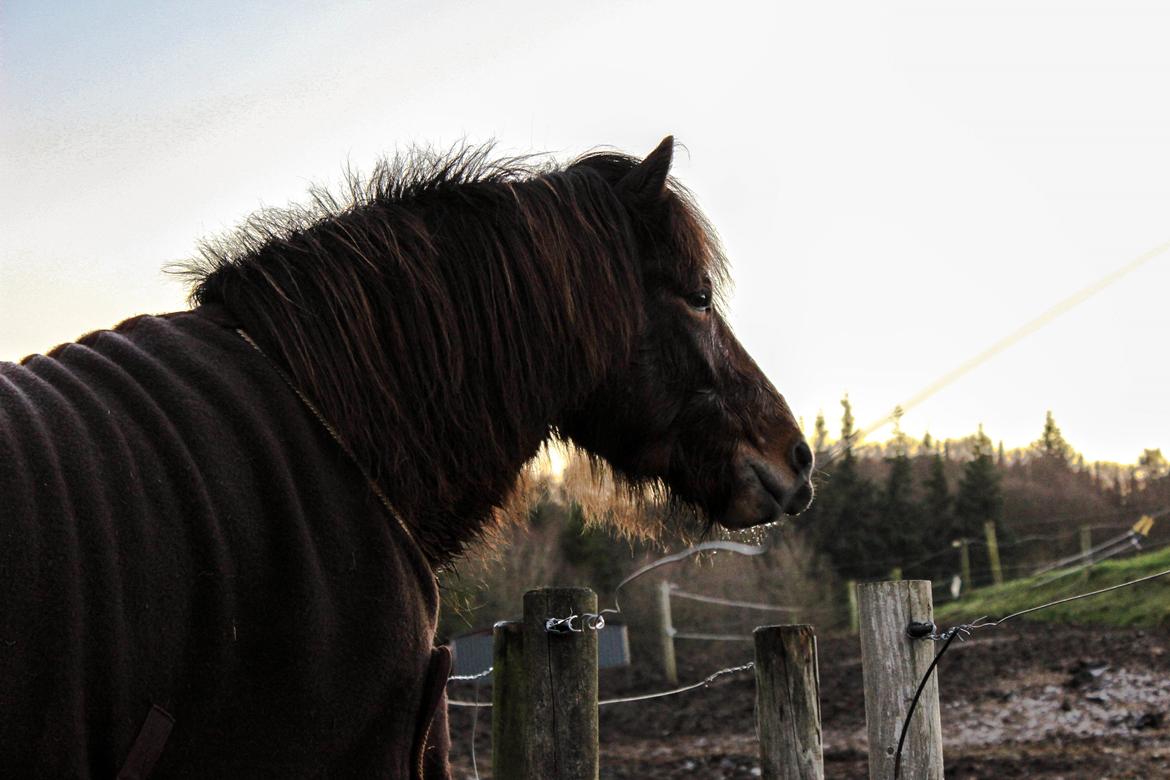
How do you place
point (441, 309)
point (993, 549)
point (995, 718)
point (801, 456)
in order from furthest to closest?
1. point (993, 549)
2. point (995, 718)
3. point (801, 456)
4. point (441, 309)

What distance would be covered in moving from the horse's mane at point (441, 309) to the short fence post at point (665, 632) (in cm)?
1525

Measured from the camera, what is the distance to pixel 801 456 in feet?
9.31

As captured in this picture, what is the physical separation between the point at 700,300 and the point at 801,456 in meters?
0.52

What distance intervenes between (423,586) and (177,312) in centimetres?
81

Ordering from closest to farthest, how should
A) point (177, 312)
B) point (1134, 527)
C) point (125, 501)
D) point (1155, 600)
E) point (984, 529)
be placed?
1. point (125, 501)
2. point (177, 312)
3. point (1155, 600)
4. point (1134, 527)
5. point (984, 529)

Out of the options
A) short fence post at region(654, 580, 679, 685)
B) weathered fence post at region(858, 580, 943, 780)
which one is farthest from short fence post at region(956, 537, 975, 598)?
weathered fence post at region(858, 580, 943, 780)

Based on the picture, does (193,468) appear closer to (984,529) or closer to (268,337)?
(268,337)

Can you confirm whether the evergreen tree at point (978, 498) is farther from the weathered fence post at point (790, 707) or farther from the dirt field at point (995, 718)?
the weathered fence post at point (790, 707)

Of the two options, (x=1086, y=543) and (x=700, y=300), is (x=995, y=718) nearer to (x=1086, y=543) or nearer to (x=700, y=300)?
(x=700, y=300)

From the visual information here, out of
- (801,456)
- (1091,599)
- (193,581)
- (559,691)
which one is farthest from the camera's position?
(1091,599)

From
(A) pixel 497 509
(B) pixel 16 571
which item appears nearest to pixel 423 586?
(A) pixel 497 509

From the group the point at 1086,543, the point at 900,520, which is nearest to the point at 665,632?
the point at 900,520

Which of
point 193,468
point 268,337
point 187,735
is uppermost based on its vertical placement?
point 268,337

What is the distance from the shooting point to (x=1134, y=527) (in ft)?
62.9
